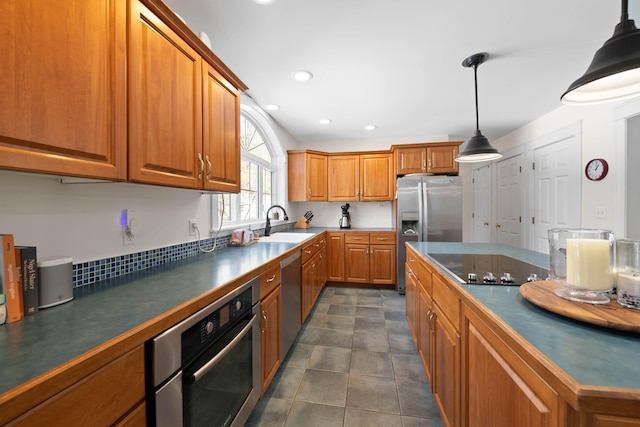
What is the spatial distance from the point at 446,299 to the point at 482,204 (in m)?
4.22

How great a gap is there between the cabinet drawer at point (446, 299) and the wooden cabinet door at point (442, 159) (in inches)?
103

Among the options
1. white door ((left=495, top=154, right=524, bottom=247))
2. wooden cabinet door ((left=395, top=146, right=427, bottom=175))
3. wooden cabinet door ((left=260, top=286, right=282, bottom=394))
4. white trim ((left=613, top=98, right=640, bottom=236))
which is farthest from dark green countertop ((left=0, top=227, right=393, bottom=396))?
white door ((left=495, top=154, right=524, bottom=247))

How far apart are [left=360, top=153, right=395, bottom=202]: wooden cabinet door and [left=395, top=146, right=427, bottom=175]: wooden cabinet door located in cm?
24

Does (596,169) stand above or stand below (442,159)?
below

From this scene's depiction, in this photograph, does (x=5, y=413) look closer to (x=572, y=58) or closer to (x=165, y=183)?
(x=165, y=183)

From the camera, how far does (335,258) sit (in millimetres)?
3922

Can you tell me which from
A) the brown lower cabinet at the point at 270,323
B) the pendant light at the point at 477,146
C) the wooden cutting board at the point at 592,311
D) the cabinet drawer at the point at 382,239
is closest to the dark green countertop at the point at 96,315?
the brown lower cabinet at the point at 270,323

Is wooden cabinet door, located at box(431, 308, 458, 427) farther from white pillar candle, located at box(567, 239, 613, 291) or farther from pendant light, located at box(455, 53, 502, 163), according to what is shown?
pendant light, located at box(455, 53, 502, 163)

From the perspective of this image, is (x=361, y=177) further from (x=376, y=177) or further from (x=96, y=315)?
(x=96, y=315)

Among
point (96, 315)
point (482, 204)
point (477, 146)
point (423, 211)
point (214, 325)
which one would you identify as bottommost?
point (214, 325)

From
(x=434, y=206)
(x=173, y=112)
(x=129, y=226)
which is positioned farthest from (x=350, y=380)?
(x=434, y=206)

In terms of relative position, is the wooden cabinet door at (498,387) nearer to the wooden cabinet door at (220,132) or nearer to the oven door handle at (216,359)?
the oven door handle at (216,359)

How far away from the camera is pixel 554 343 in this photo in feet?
2.05

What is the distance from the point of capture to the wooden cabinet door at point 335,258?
3.91 metres
